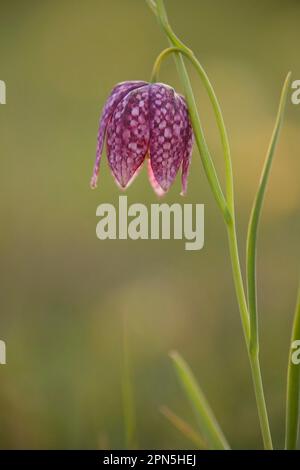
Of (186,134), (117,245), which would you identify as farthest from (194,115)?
(117,245)

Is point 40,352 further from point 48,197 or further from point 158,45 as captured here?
point 158,45

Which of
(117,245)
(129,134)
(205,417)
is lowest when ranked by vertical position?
(205,417)

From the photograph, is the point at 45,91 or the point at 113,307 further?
the point at 45,91

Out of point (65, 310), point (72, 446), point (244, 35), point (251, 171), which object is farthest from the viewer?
point (244, 35)

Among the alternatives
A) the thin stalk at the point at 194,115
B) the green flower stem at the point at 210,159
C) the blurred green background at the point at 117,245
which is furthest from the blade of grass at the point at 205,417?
the blurred green background at the point at 117,245

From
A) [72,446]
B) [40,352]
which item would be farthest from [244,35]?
Result: [72,446]

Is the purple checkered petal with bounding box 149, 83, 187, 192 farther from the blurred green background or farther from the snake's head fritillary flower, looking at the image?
the blurred green background

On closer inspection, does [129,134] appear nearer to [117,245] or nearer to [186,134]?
[186,134]

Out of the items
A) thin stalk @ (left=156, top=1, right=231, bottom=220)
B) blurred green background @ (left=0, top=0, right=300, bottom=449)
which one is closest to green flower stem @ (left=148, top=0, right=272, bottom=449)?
thin stalk @ (left=156, top=1, right=231, bottom=220)
